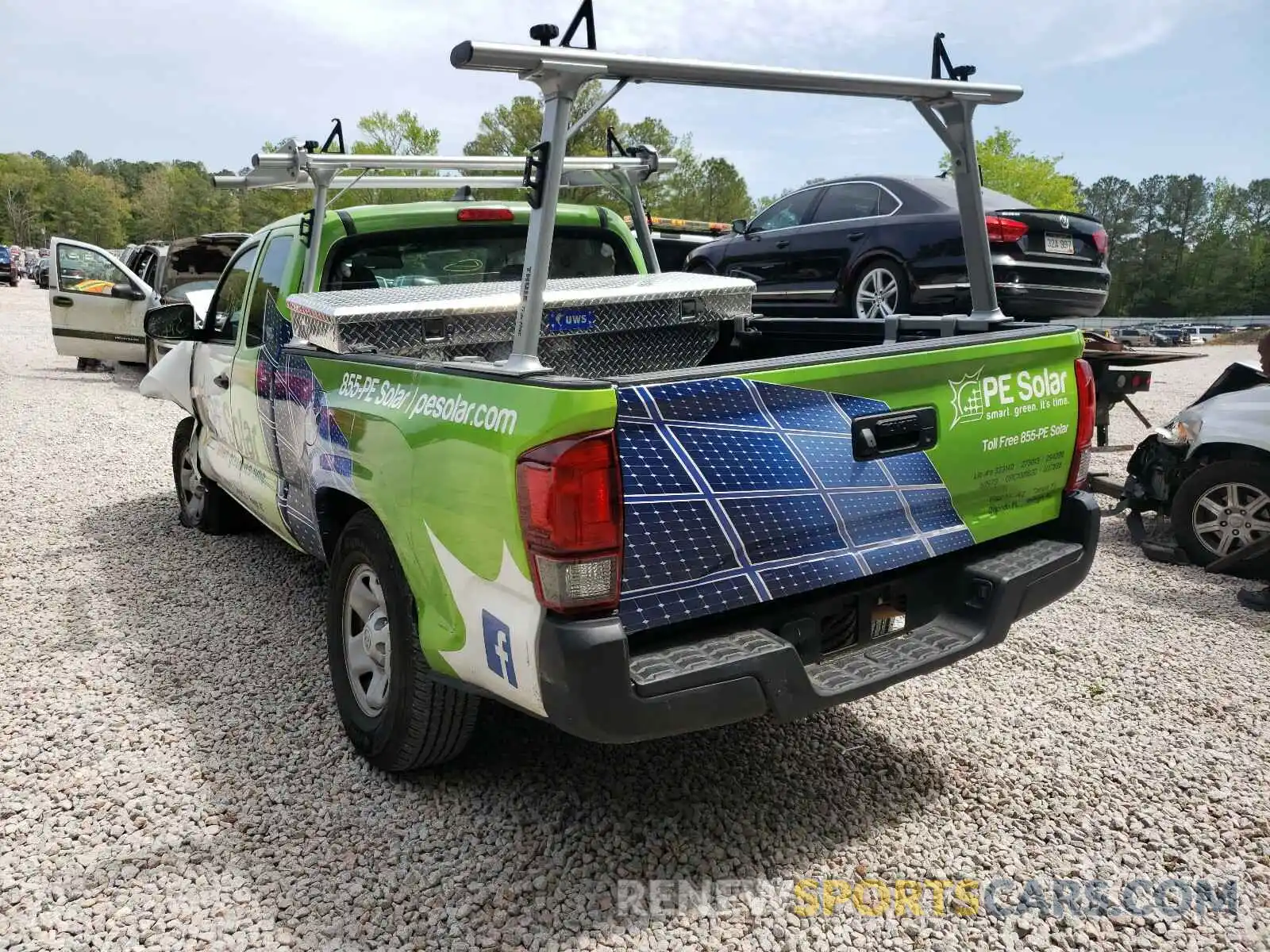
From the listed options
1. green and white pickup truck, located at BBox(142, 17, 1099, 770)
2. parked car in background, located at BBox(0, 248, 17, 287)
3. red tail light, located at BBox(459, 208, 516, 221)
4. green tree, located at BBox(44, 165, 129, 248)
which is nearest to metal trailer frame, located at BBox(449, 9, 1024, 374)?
green and white pickup truck, located at BBox(142, 17, 1099, 770)

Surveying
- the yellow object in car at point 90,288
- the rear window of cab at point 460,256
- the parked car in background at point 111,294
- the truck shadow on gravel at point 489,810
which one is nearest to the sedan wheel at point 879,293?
the rear window of cab at point 460,256

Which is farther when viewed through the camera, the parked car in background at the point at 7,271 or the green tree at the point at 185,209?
the green tree at the point at 185,209

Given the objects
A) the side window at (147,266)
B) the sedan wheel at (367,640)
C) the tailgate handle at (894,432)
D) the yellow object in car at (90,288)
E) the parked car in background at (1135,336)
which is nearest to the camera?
the tailgate handle at (894,432)

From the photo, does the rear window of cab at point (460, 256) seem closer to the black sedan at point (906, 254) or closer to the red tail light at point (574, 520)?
the red tail light at point (574, 520)

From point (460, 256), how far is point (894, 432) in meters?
2.79

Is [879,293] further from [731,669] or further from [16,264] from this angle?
[16,264]

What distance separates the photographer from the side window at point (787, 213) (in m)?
9.40

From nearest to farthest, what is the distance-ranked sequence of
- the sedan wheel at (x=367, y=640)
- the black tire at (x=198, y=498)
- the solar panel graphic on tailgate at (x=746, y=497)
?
the solar panel graphic on tailgate at (x=746, y=497) < the sedan wheel at (x=367, y=640) < the black tire at (x=198, y=498)

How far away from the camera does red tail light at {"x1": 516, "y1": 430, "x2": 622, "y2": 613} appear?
7.46 feet

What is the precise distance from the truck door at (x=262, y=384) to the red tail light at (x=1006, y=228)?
5.30 meters

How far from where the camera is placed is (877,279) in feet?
27.6

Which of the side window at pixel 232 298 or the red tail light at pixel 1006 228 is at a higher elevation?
the red tail light at pixel 1006 228

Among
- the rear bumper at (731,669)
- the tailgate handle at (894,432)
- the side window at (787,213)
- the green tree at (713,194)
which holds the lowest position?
the rear bumper at (731,669)

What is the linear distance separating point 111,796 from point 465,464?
183 cm
